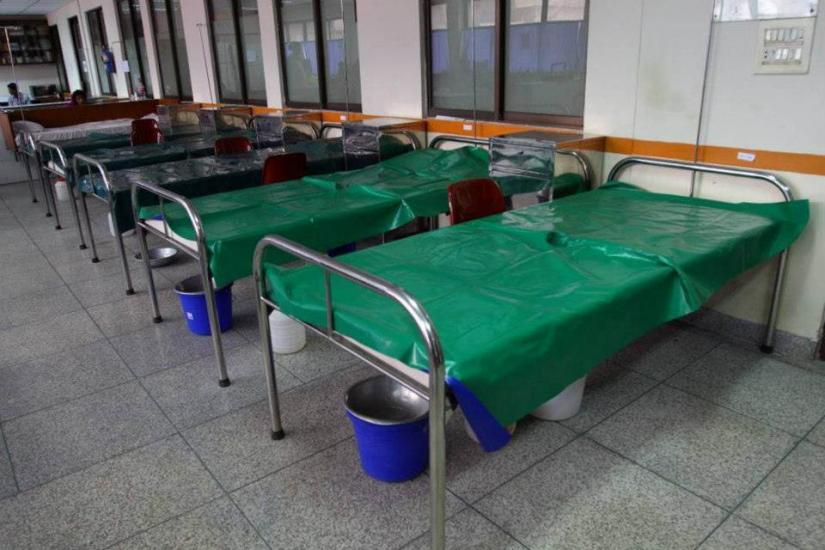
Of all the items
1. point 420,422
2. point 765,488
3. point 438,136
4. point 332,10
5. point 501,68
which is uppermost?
point 332,10

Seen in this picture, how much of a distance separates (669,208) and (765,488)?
1267 millimetres

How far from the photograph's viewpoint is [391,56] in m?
4.49

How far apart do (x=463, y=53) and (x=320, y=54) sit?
6.02 ft

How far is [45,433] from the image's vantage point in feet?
7.64

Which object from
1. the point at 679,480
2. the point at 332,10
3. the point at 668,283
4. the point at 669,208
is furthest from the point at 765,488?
the point at 332,10

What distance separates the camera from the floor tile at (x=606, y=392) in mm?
2316

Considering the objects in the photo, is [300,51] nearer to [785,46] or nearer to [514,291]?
[785,46]

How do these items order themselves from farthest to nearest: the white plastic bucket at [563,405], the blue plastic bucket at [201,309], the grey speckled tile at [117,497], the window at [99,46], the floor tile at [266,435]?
the window at [99,46] < the blue plastic bucket at [201,309] < the white plastic bucket at [563,405] < the floor tile at [266,435] < the grey speckled tile at [117,497]

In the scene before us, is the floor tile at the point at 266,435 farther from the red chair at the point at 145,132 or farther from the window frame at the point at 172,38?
the window frame at the point at 172,38

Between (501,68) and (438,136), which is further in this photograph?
(438,136)

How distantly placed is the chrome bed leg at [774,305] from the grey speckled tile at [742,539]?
1.28 m

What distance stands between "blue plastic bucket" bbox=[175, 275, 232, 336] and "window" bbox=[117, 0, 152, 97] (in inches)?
271

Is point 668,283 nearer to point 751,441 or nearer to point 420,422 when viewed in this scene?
point 751,441

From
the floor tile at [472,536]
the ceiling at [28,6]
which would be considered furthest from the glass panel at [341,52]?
the ceiling at [28,6]
